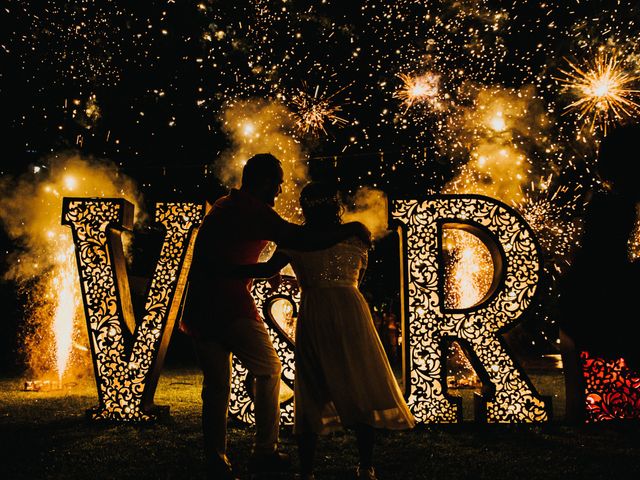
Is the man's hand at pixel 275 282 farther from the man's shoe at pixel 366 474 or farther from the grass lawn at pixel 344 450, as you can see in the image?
the man's shoe at pixel 366 474

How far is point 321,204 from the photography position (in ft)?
12.4

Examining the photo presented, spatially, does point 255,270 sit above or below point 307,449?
above

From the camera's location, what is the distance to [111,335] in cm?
556

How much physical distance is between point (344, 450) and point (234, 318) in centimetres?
150

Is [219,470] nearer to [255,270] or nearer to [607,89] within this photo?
[255,270]

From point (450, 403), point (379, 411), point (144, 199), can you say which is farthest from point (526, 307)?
point (144, 199)

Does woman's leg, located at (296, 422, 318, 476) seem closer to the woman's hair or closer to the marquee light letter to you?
the woman's hair

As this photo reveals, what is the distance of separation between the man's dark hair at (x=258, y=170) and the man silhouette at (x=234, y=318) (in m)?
0.13

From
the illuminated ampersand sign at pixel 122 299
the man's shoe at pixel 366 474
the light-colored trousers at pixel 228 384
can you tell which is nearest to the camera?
the man's shoe at pixel 366 474

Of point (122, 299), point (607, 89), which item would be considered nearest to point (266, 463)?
point (122, 299)

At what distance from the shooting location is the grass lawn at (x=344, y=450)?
380 centimetres

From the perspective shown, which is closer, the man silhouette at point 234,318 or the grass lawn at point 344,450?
the man silhouette at point 234,318

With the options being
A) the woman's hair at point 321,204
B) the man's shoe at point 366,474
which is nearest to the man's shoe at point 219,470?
the man's shoe at point 366,474

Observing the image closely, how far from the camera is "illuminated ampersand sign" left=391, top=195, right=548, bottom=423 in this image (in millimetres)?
5219
